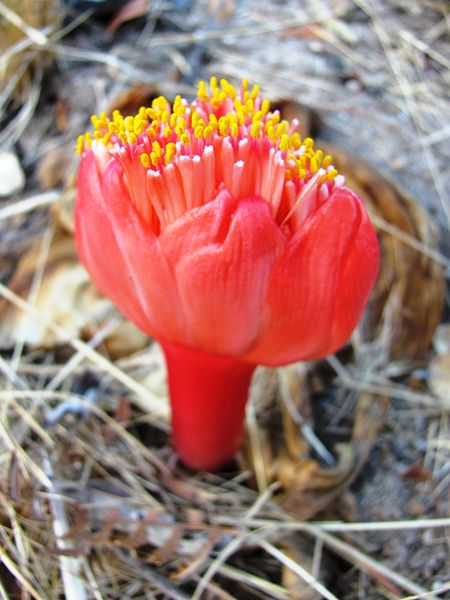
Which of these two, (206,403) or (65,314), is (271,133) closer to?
(206,403)

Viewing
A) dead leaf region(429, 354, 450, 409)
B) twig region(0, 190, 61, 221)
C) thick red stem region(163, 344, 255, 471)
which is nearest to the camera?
Answer: thick red stem region(163, 344, 255, 471)

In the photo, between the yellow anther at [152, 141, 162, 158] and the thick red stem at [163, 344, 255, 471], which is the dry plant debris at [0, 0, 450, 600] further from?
the yellow anther at [152, 141, 162, 158]

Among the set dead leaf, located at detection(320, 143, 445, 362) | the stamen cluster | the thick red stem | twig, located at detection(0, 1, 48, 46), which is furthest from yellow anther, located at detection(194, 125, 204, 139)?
twig, located at detection(0, 1, 48, 46)

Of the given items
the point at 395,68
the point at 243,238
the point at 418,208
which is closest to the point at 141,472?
the point at 243,238

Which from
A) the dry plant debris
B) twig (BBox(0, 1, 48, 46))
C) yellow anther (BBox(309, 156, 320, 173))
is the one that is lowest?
the dry plant debris

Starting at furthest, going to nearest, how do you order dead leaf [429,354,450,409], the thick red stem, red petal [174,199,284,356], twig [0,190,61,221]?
twig [0,190,61,221]
dead leaf [429,354,450,409]
the thick red stem
red petal [174,199,284,356]

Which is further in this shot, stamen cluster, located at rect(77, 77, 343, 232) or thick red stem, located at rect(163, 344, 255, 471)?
thick red stem, located at rect(163, 344, 255, 471)

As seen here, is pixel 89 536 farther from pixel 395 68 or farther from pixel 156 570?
pixel 395 68
